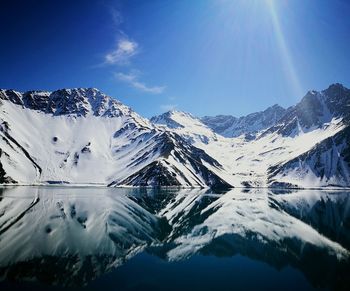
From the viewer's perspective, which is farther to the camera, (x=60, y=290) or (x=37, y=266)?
(x=37, y=266)

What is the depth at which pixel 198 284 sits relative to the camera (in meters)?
42.8

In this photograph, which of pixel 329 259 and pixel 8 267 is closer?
pixel 8 267

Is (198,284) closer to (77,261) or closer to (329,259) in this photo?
(77,261)

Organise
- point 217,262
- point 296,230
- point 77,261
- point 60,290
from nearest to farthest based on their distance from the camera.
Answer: point 60,290, point 77,261, point 217,262, point 296,230

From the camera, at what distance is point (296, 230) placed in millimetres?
87000

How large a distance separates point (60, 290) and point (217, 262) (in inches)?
1039

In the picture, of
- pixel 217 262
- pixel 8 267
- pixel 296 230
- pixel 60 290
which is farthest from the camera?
pixel 296 230

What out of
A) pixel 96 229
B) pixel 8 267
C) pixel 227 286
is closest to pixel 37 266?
pixel 8 267

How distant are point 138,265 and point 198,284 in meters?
12.2

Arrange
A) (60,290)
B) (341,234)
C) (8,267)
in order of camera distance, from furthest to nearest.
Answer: (341,234) < (8,267) < (60,290)

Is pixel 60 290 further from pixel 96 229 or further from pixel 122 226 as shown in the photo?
pixel 122 226

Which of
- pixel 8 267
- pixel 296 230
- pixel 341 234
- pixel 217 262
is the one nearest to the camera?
pixel 8 267

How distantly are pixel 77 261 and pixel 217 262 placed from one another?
21.3 metres

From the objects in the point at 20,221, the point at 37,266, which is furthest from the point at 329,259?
the point at 20,221
